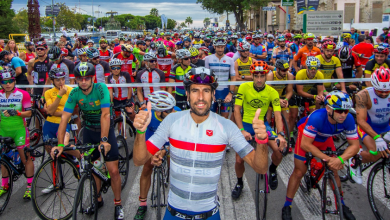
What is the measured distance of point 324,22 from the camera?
14.3 metres

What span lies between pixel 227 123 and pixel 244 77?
216 inches

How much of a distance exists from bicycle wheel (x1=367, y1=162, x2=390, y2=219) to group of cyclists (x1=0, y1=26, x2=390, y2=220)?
0.22 m

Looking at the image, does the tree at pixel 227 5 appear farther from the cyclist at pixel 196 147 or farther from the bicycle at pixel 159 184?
the cyclist at pixel 196 147

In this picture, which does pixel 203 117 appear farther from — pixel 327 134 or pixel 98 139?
pixel 98 139

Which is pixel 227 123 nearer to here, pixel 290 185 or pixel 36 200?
pixel 290 185

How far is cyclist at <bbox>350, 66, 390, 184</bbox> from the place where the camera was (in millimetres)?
4863

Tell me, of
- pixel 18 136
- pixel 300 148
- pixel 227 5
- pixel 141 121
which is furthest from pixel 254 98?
pixel 227 5

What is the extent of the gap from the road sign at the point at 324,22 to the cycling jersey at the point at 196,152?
1335cm

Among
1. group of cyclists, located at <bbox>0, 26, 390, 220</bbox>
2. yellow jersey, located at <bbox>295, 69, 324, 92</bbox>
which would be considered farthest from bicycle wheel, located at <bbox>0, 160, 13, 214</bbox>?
yellow jersey, located at <bbox>295, 69, 324, 92</bbox>

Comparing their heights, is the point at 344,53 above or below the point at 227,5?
below

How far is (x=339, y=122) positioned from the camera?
13.4 ft

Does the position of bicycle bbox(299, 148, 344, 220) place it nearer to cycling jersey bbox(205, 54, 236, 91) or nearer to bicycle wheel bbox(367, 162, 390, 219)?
bicycle wheel bbox(367, 162, 390, 219)

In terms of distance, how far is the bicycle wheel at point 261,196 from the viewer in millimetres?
4465

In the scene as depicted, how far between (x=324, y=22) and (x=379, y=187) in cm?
1139
